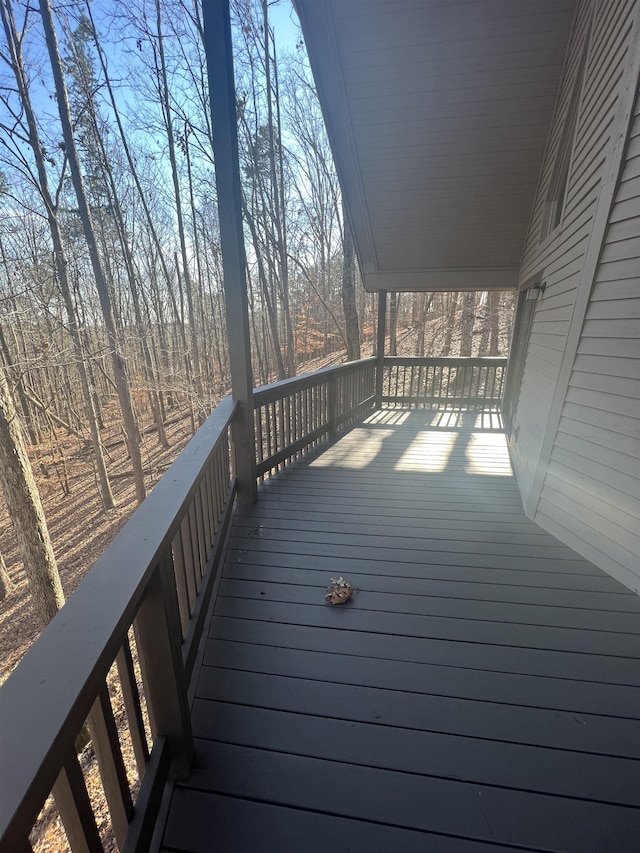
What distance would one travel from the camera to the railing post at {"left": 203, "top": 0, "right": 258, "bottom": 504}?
2.10 m

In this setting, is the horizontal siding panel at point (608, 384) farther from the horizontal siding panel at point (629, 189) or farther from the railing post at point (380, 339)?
the railing post at point (380, 339)

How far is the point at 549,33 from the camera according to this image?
3.19 m

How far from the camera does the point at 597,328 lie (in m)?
2.34

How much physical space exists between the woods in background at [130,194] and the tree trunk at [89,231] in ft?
0.10

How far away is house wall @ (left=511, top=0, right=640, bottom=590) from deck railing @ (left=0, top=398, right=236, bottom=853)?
7.61 ft

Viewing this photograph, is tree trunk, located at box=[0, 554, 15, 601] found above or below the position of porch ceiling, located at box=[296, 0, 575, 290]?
below

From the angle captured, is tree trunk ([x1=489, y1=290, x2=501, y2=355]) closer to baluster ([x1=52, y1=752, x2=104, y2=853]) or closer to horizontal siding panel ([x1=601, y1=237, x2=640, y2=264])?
horizontal siding panel ([x1=601, y1=237, x2=640, y2=264])

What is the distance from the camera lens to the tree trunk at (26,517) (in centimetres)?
529

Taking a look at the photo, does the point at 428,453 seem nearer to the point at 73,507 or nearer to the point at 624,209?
the point at 624,209

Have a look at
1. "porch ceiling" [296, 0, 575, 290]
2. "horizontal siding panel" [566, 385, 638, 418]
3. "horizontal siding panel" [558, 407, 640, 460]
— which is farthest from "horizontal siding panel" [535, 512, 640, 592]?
"porch ceiling" [296, 0, 575, 290]

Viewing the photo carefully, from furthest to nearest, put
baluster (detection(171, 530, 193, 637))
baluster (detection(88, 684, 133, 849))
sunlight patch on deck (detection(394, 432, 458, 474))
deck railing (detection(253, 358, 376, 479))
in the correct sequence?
1. sunlight patch on deck (detection(394, 432, 458, 474))
2. deck railing (detection(253, 358, 376, 479))
3. baluster (detection(171, 530, 193, 637))
4. baluster (detection(88, 684, 133, 849))

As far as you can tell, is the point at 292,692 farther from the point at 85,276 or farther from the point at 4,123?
the point at 85,276

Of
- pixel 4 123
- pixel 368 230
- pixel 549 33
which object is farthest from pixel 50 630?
pixel 4 123

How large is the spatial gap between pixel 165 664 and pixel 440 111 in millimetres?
4973
